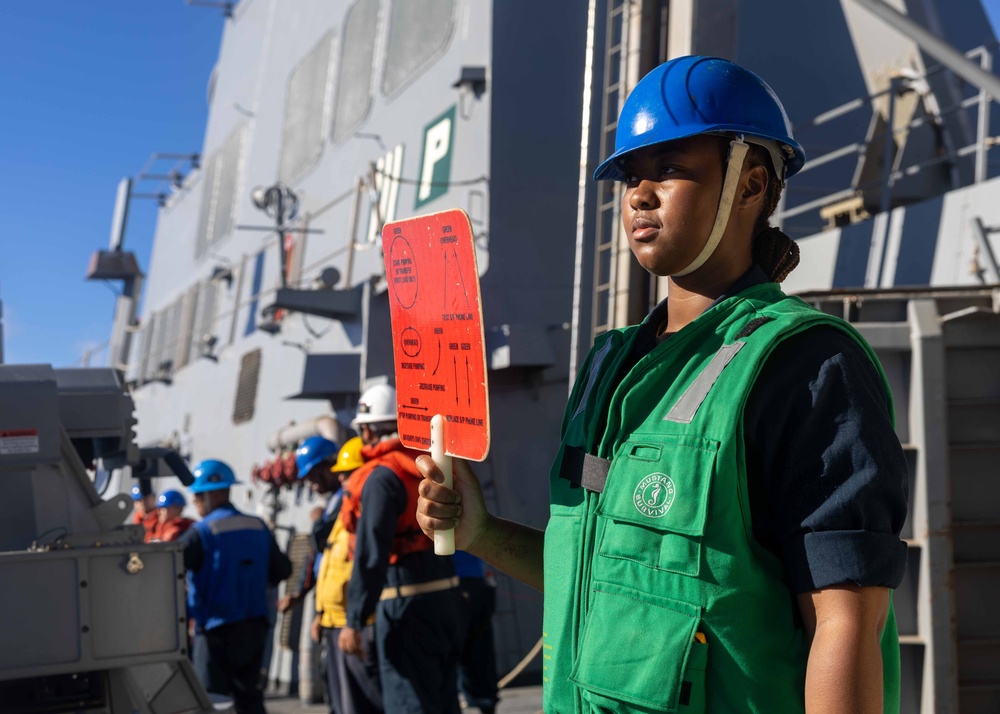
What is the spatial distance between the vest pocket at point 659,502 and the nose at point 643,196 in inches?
14.4

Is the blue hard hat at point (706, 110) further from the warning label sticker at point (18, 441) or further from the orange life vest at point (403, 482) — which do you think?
the orange life vest at point (403, 482)

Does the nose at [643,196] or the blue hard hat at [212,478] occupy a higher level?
the nose at [643,196]

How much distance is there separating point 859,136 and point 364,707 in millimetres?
6307

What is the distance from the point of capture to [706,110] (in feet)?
5.72

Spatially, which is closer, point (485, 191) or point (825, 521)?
point (825, 521)

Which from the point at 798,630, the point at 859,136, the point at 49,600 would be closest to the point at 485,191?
the point at 859,136

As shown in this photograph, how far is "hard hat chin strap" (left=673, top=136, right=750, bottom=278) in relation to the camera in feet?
5.66

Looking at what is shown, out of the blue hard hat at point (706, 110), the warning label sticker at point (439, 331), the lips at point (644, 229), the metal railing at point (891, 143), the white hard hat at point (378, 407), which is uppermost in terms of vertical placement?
the metal railing at point (891, 143)

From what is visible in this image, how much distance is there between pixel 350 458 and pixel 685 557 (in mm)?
4810

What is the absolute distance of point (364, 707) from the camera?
16.9ft

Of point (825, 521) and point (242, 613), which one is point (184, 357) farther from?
point (825, 521)

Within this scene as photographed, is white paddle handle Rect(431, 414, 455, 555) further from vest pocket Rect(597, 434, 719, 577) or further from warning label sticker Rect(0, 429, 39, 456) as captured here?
warning label sticker Rect(0, 429, 39, 456)

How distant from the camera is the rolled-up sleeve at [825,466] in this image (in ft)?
4.78

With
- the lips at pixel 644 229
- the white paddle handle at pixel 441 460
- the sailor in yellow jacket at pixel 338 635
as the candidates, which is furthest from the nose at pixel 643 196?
the sailor in yellow jacket at pixel 338 635
